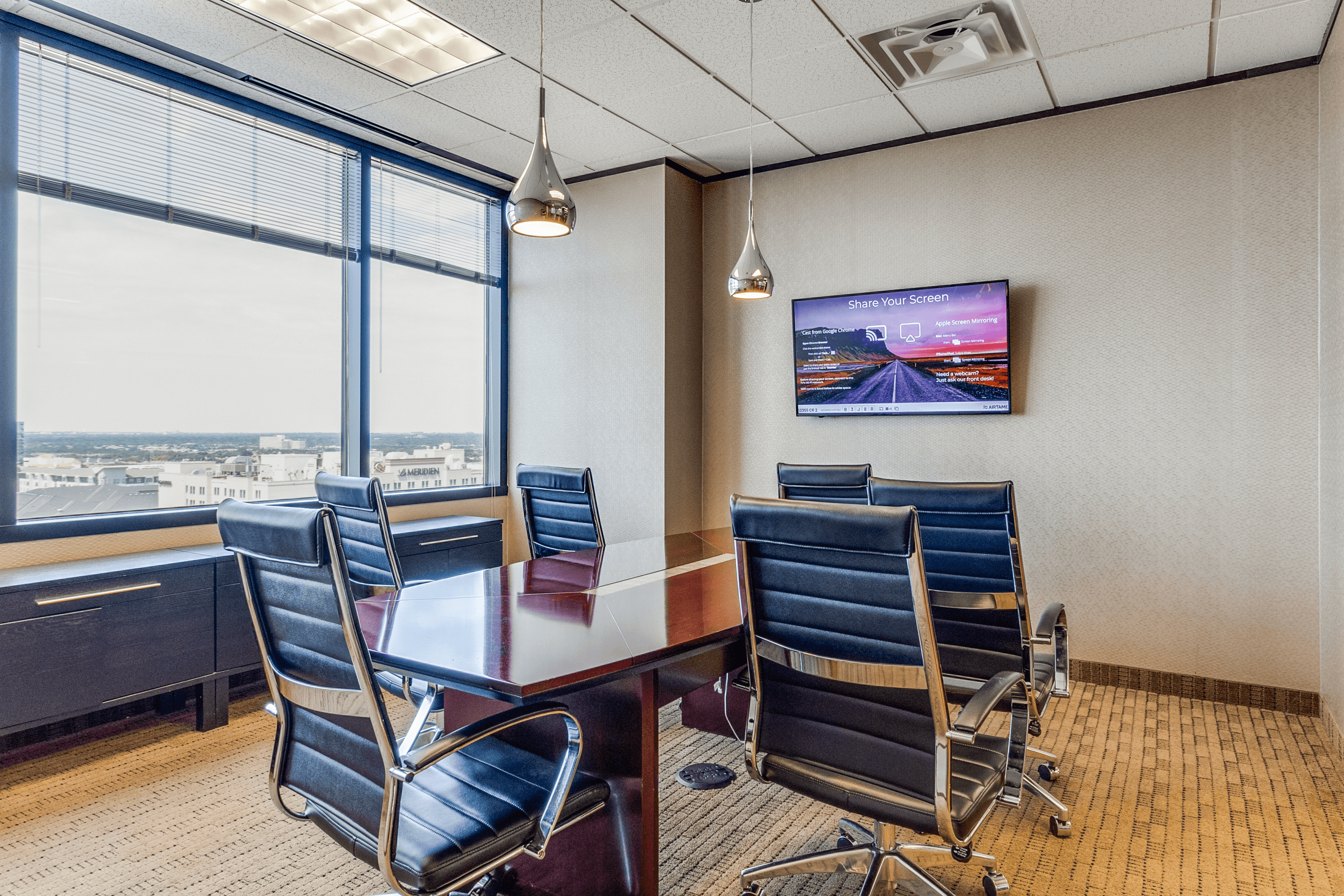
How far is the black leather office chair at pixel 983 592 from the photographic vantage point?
2494 millimetres

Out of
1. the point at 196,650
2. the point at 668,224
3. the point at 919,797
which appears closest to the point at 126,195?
the point at 196,650

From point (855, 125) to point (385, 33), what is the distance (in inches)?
101

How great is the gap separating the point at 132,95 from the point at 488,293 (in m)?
2.44

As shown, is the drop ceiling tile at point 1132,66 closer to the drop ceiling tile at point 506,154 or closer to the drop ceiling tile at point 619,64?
the drop ceiling tile at point 619,64

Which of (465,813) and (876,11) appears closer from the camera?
(465,813)

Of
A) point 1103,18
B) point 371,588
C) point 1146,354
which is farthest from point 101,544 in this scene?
point 1146,354

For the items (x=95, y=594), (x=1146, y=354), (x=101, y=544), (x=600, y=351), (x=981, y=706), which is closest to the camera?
(x=981, y=706)

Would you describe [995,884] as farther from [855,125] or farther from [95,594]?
[855,125]

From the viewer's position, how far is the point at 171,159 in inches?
153

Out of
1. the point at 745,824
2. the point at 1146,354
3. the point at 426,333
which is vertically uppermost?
the point at 426,333

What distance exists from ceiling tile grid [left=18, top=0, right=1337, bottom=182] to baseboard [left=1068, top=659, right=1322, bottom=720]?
2912 mm

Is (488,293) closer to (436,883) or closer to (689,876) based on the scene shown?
(689,876)

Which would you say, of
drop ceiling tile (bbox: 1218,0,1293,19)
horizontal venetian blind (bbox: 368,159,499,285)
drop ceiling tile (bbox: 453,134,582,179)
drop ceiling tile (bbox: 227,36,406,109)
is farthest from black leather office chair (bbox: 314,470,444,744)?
drop ceiling tile (bbox: 1218,0,1293,19)

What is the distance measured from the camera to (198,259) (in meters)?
4.02
